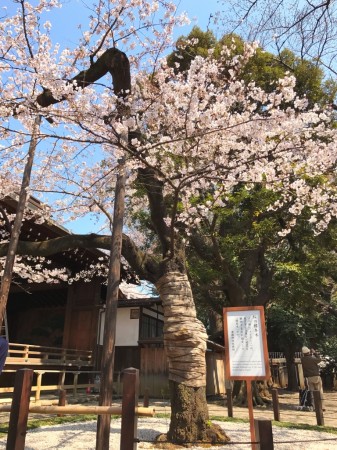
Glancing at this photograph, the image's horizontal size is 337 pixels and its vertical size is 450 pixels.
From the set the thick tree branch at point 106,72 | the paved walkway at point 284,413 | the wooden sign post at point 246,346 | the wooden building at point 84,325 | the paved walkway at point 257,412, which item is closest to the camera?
the wooden sign post at point 246,346

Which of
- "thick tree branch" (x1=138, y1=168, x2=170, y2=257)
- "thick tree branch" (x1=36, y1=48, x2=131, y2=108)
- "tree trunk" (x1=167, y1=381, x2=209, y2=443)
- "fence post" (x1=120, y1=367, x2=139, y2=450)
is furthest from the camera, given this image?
"thick tree branch" (x1=138, y1=168, x2=170, y2=257)

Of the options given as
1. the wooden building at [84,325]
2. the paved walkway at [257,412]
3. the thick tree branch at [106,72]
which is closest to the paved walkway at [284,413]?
the paved walkway at [257,412]

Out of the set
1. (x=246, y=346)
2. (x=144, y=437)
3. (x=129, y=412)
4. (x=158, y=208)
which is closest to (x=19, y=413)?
(x=129, y=412)

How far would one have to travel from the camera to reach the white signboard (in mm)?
4414

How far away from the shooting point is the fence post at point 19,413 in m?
2.93

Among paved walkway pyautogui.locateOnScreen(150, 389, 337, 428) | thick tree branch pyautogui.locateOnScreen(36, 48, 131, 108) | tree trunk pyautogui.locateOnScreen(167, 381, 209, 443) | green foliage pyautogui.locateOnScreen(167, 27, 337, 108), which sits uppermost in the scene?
green foliage pyautogui.locateOnScreen(167, 27, 337, 108)

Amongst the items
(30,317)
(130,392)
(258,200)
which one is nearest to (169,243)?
(130,392)

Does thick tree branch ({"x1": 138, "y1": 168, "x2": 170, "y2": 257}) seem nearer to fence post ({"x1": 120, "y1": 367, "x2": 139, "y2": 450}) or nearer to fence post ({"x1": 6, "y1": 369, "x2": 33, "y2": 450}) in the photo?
fence post ({"x1": 120, "y1": 367, "x2": 139, "y2": 450})

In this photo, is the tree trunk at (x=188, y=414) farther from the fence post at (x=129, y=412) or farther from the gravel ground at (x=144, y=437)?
the fence post at (x=129, y=412)

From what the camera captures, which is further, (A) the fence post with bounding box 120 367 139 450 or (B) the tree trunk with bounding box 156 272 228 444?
(B) the tree trunk with bounding box 156 272 228 444

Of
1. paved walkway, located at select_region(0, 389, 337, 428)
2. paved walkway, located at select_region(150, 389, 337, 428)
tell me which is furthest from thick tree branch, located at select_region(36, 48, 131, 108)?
paved walkway, located at select_region(150, 389, 337, 428)

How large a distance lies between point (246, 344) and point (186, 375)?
1199 millimetres

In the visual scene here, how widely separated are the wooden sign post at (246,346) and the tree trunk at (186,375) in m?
0.78

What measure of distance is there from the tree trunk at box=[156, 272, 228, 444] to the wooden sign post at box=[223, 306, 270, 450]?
781 millimetres
